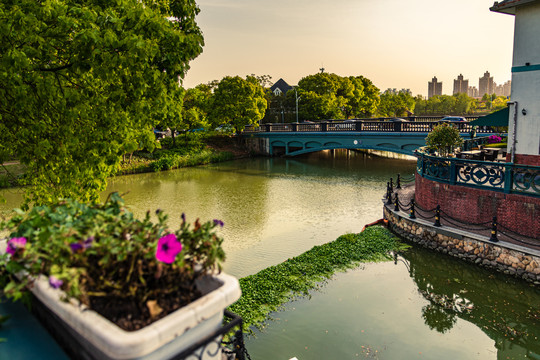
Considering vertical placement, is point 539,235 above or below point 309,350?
above

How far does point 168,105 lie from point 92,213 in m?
4.49

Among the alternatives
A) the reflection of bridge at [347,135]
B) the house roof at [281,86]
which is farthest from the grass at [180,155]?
the house roof at [281,86]

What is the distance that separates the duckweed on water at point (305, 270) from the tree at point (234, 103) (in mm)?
31295

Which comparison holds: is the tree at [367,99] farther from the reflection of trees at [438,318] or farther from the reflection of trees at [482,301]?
the reflection of trees at [438,318]

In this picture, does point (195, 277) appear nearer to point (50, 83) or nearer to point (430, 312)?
point (50, 83)

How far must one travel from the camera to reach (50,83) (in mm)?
6062

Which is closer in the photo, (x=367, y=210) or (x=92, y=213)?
(x=92, y=213)

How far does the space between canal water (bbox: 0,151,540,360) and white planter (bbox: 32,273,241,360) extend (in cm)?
540

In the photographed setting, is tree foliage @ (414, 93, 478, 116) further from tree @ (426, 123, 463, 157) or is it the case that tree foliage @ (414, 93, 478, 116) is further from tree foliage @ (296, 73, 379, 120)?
tree @ (426, 123, 463, 157)

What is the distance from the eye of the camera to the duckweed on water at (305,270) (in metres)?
9.10

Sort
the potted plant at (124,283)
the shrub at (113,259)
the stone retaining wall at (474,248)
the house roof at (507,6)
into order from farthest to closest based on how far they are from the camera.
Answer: the house roof at (507,6) → the stone retaining wall at (474,248) → the shrub at (113,259) → the potted plant at (124,283)

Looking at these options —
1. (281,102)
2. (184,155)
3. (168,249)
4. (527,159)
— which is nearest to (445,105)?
(281,102)

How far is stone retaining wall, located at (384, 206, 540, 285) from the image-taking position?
996cm

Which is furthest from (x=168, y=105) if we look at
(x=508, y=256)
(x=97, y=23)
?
(x=508, y=256)
